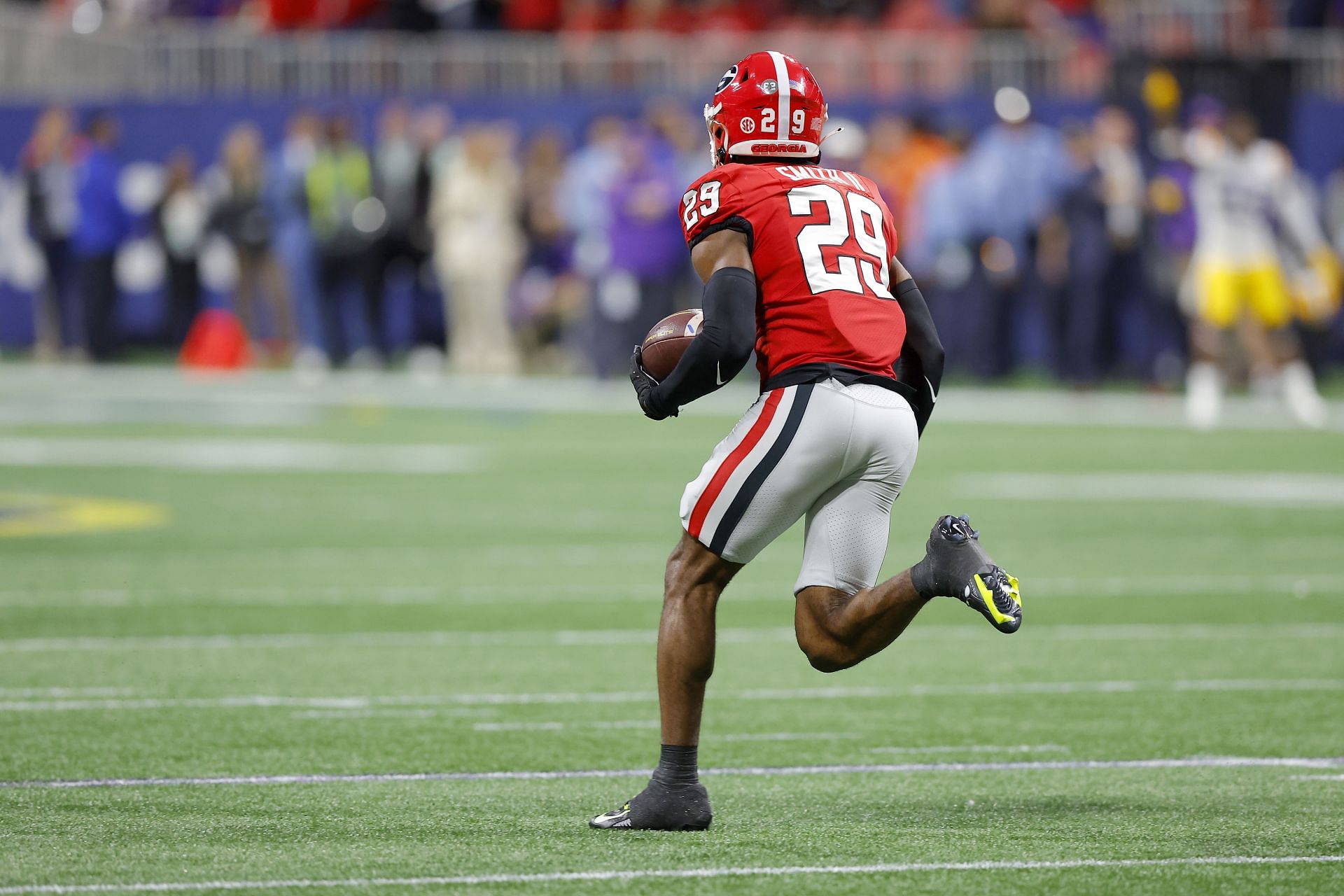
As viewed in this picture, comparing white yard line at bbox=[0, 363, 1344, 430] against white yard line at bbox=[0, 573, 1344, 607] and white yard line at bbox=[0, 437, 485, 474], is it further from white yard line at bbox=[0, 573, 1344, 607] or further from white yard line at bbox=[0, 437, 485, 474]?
white yard line at bbox=[0, 573, 1344, 607]

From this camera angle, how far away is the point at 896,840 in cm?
539

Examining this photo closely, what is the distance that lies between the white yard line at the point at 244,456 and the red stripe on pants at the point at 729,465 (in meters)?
10.3

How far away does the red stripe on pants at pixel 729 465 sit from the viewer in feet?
18.1

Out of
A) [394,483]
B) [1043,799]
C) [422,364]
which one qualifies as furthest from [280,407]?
[1043,799]

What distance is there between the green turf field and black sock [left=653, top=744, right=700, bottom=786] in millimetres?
162

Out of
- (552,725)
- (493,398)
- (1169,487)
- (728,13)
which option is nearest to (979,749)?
(552,725)

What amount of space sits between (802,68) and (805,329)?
0.67 meters

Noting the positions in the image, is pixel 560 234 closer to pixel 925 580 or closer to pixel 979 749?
pixel 979 749

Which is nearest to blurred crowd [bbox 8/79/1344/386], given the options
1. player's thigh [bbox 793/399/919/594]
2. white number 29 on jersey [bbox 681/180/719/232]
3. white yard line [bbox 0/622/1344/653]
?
white yard line [bbox 0/622/1344/653]

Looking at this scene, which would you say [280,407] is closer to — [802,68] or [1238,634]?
[1238,634]

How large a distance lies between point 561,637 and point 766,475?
3.70m

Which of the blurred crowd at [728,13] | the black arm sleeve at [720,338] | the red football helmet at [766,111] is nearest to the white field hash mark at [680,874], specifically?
the black arm sleeve at [720,338]

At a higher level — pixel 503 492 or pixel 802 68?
pixel 802 68

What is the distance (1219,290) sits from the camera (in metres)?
18.3
